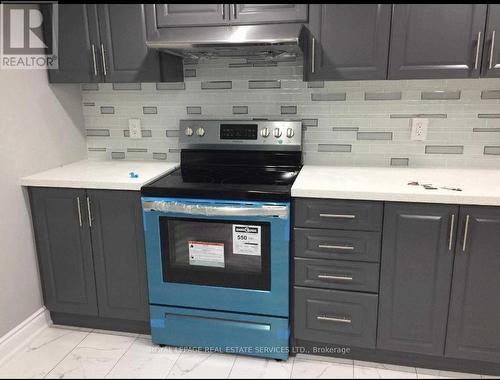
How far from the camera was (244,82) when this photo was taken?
2.42 metres

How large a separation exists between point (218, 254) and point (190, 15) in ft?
4.00

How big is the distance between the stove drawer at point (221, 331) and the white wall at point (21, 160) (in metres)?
0.74

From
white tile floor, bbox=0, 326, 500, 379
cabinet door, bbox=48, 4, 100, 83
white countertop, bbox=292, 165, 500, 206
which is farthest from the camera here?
cabinet door, bbox=48, 4, 100, 83

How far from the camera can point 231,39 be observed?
1.92m

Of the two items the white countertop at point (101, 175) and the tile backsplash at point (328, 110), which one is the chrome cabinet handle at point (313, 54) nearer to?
the tile backsplash at point (328, 110)

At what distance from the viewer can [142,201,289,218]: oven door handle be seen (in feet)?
6.23

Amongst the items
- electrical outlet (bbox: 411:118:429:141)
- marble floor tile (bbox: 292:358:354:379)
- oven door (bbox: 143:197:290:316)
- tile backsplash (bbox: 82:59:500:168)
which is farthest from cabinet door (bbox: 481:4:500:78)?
marble floor tile (bbox: 292:358:354:379)

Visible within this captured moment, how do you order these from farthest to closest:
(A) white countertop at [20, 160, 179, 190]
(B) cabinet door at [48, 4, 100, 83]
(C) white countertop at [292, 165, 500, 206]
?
(B) cabinet door at [48, 4, 100, 83] < (A) white countertop at [20, 160, 179, 190] < (C) white countertop at [292, 165, 500, 206]

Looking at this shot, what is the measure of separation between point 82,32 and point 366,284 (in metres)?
1.98

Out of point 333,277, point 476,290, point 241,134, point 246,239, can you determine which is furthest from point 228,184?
point 476,290

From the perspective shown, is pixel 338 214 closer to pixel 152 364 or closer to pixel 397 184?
pixel 397 184

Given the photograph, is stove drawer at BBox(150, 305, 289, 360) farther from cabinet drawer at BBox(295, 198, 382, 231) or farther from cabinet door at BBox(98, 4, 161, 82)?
cabinet door at BBox(98, 4, 161, 82)

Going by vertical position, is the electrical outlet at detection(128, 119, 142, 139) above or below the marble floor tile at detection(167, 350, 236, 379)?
above

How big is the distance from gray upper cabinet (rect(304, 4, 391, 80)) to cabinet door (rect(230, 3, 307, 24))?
0.06 metres
